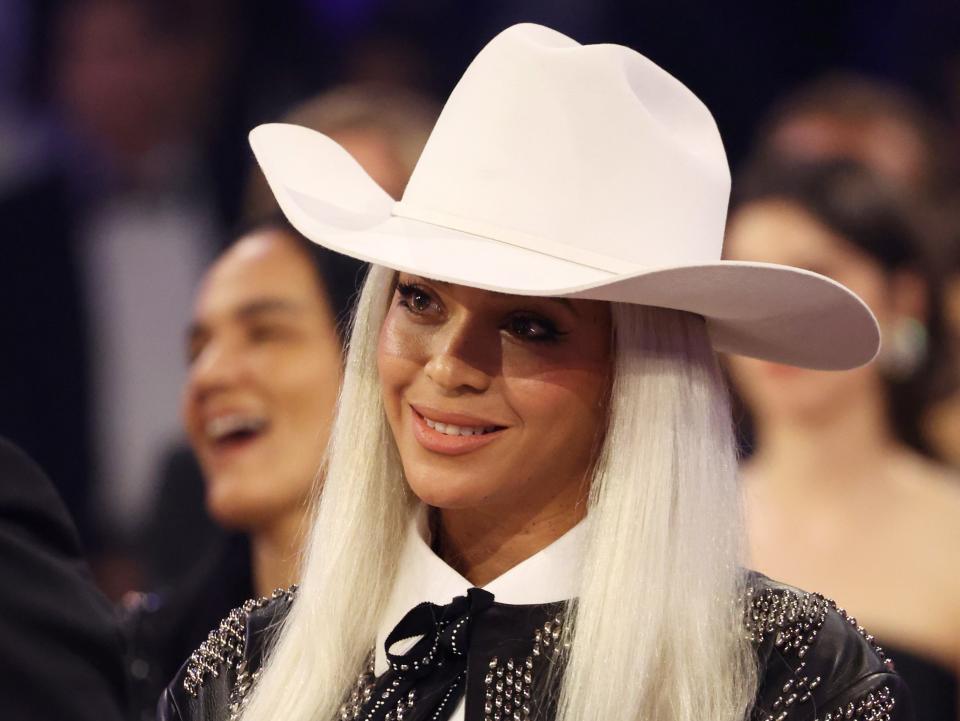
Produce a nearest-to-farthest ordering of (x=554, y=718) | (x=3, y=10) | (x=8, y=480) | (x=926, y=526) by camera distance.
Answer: (x=554, y=718) < (x=8, y=480) < (x=926, y=526) < (x=3, y=10)

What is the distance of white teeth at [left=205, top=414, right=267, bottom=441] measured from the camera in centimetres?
340

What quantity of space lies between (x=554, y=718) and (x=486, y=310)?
1.79ft

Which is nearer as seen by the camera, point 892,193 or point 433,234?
point 433,234

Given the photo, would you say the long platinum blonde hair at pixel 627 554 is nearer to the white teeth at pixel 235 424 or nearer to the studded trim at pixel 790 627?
the studded trim at pixel 790 627

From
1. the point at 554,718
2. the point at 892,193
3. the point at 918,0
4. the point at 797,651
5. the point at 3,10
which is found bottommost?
the point at 554,718

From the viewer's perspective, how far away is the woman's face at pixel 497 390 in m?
2.15

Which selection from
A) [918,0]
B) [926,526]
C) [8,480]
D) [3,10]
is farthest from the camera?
[918,0]

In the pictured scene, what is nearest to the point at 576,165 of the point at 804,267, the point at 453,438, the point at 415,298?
the point at 415,298

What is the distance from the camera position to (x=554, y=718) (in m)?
2.12

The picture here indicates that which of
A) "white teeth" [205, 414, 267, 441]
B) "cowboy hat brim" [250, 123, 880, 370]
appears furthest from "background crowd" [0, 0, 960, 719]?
"cowboy hat brim" [250, 123, 880, 370]

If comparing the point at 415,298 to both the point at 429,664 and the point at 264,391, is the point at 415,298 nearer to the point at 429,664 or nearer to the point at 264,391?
the point at 429,664

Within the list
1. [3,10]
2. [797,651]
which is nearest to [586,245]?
[797,651]

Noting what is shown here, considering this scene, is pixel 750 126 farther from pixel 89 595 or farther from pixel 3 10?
pixel 89 595

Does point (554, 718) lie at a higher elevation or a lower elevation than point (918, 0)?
lower
